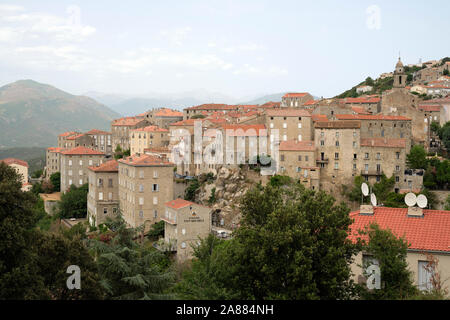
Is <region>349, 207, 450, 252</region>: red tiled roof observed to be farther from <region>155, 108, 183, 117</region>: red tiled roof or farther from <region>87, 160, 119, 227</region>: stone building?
<region>155, 108, 183, 117</region>: red tiled roof

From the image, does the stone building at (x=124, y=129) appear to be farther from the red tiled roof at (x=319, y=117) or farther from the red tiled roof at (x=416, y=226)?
the red tiled roof at (x=416, y=226)

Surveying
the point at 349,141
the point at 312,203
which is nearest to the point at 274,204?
the point at 312,203

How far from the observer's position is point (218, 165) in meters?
62.0

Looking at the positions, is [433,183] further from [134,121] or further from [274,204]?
[134,121]

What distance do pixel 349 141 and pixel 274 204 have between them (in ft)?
110

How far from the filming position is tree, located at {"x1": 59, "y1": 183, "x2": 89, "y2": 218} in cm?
6562

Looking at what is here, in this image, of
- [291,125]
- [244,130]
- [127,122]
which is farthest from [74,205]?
[127,122]

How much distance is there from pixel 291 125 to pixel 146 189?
20727 mm

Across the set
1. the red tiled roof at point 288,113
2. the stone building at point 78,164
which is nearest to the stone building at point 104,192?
the stone building at point 78,164

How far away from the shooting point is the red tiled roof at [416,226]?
21656 millimetres

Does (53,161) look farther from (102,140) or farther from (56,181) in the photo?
(102,140)

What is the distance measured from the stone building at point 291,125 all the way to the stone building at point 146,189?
15.4 meters

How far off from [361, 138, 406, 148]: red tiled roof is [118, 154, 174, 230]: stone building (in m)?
23.3

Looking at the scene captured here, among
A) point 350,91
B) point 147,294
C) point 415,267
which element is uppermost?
point 350,91
